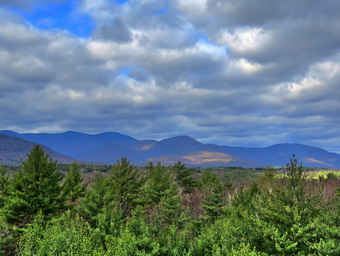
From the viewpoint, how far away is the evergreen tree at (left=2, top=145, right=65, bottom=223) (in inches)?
1916

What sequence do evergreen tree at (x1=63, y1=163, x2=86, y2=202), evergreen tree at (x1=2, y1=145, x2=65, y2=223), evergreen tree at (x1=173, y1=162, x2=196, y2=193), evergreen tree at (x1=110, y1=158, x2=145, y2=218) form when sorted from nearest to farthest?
evergreen tree at (x1=2, y1=145, x2=65, y2=223) → evergreen tree at (x1=110, y1=158, x2=145, y2=218) → evergreen tree at (x1=63, y1=163, x2=86, y2=202) → evergreen tree at (x1=173, y1=162, x2=196, y2=193)

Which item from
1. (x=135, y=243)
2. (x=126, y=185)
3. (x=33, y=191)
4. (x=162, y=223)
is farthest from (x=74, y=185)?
(x=135, y=243)

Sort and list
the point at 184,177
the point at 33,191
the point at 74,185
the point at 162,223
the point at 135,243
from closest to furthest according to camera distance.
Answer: the point at 135,243
the point at 33,191
the point at 162,223
the point at 74,185
the point at 184,177

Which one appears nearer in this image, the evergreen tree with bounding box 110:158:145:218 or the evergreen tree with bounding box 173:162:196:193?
the evergreen tree with bounding box 110:158:145:218

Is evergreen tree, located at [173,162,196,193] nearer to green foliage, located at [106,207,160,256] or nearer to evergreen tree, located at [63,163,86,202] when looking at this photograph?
evergreen tree, located at [63,163,86,202]

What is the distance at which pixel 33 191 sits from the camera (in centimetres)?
5012

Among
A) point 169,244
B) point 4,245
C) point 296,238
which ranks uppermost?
point 296,238

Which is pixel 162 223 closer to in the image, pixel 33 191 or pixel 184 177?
pixel 33 191

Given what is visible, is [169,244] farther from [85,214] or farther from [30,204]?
[30,204]

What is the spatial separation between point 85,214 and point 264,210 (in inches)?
1128

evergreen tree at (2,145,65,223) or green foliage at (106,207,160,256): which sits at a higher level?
evergreen tree at (2,145,65,223)

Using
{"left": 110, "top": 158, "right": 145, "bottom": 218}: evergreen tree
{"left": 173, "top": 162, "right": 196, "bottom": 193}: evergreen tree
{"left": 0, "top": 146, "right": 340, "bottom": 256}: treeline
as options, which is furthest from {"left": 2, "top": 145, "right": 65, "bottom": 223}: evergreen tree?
{"left": 173, "top": 162, "right": 196, "bottom": 193}: evergreen tree

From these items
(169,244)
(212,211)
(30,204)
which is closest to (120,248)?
(169,244)

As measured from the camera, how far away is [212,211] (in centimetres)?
6775
